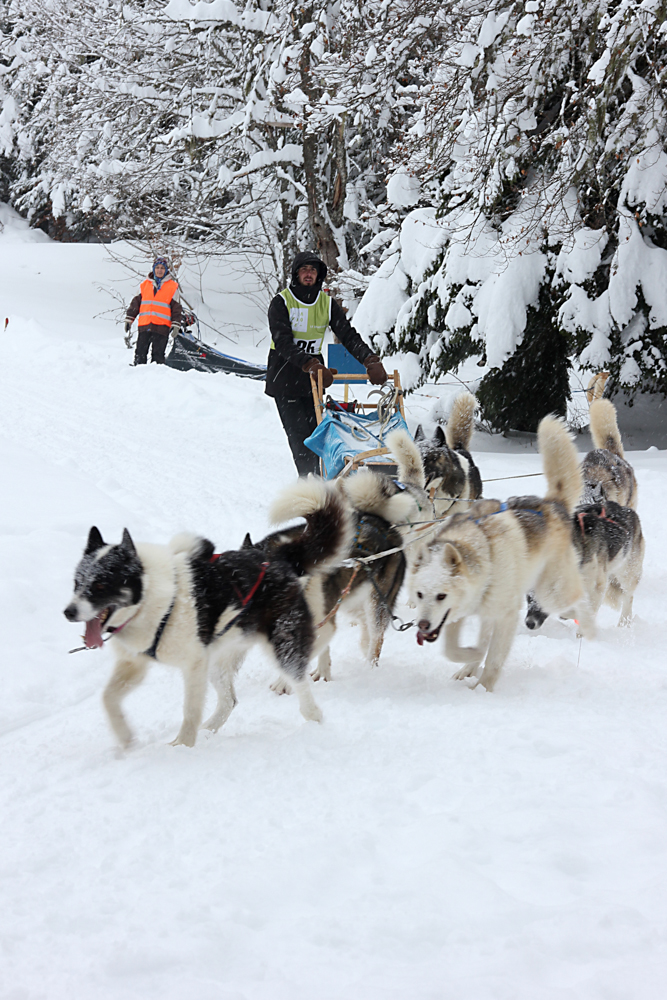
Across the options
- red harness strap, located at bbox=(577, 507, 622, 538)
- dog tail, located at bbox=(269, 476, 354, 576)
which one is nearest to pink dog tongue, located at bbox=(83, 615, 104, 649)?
dog tail, located at bbox=(269, 476, 354, 576)

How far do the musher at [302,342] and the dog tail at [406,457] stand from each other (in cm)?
126

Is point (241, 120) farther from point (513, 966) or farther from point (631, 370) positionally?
point (513, 966)

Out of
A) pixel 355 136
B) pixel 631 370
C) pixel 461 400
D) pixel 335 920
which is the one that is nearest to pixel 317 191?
pixel 355 136

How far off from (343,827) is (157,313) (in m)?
10.4

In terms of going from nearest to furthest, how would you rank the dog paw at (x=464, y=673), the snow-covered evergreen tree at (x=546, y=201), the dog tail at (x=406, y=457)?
the dog paw at (x=464, y=673) < the dog tail at (x=406, y=457) < the snow-covered evergreen tree at (x=546, y=201)

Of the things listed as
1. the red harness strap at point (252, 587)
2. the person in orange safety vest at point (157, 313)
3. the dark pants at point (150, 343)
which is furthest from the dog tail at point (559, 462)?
the person in orange safety vest at point (157, 313)

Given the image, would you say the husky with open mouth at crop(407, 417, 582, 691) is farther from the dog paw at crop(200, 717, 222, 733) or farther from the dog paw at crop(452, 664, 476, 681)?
the dog paw at crop(200, 717, 222, 733)

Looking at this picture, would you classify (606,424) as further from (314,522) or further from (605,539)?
(314,522)

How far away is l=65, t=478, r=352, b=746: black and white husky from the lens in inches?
98.6

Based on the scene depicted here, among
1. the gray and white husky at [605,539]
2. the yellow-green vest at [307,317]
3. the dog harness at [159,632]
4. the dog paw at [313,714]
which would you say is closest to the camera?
the dog harness at [159,632]

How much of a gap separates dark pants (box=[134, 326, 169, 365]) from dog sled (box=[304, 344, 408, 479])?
6.48 meters

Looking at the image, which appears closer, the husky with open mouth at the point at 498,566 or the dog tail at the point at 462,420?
the husky with open mouth at the point at 498,566

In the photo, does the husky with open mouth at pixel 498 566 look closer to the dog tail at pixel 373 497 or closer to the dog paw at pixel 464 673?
the dog paw at pixel 464 673

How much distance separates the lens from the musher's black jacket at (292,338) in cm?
540
